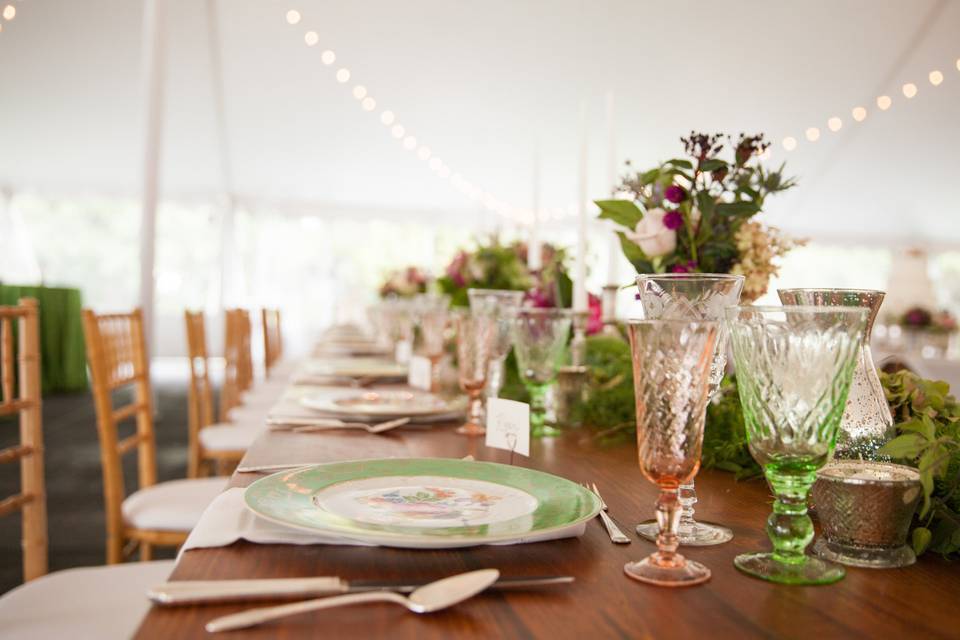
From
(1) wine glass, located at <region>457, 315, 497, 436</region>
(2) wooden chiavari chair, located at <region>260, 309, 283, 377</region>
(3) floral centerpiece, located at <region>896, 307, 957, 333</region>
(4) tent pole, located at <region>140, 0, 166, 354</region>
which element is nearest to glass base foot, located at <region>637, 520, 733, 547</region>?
(1) wine glass, located at <region>457, 315, 497, 436</region>

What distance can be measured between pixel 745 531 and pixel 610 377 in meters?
0.96

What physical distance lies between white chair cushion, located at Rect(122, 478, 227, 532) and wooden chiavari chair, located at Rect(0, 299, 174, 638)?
337 mm

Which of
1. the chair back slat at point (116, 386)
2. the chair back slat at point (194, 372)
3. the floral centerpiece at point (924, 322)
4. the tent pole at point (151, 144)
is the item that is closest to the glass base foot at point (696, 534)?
the chair back slat at point (116, 386)

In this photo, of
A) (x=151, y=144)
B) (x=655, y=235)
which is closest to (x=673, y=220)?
(x=655, y=235)

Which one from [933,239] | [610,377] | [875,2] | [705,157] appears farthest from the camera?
[933,239]

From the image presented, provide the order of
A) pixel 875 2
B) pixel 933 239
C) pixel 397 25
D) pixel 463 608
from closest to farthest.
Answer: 1. pixel 463 608
2. pixel 875 2
3. pixel 397 25
4. pixel 933 239

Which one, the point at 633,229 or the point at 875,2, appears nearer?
the point at 633,229

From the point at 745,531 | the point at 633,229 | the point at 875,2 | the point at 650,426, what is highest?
the point at 875,2

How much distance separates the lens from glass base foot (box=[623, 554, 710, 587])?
68 centimetres

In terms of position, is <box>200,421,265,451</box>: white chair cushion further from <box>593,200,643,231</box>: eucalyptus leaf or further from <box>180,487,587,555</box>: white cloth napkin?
<box>180,487,587,555</box>: white cloth napkin

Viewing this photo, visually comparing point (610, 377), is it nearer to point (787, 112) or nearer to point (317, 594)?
point (317, 594)

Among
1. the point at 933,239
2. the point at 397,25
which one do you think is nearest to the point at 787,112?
the point at 397,25

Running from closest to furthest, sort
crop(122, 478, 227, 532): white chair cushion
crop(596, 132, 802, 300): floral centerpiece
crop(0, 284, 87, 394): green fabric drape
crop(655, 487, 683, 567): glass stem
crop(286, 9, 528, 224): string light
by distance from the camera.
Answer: crop(655, 487, 683, 567): glass stem < crop(596, 132, 802, 300): floral centerpiece < crop(122, 478, 227, 532): white chair cushion < crop(0, 284, 87, 394): green fabric drape < crop(286, 9, 528, 224): string light

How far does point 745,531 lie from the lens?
2.80ft
